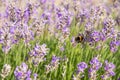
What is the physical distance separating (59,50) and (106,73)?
1.21 m

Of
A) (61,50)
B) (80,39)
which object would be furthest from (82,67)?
(80,39)

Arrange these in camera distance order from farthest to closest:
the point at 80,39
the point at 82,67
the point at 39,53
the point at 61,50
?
the point at 80,39, the point at 61,50, the point at 82,67, the point at 39,53

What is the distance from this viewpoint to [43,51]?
3082 mm

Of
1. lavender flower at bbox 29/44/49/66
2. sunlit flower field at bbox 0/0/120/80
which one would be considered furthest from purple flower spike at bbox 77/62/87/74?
lavender flower at bbox 29/44/49/66

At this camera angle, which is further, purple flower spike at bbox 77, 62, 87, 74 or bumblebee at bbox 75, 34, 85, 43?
bumblebee at bbox 75, 34, 85, 43

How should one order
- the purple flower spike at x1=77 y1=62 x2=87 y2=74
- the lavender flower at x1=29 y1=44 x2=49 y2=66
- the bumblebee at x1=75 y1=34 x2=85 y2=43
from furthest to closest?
the bumblebee at x1=75 y1=34 x2=85 y2=43 → the purple flower spike at x1=77 y1=62 x2=87 y2=74 → the lavender flower at x1=29 y1=44 x2=49 y2=66

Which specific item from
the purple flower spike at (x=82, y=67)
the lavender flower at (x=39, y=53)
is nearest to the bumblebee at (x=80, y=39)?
the purple flower spike at (x=82, y=67)

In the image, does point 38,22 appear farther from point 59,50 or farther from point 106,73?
point 106,73

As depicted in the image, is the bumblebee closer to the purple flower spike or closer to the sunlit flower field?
the sunlit flower field

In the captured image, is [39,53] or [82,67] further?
[82,67]

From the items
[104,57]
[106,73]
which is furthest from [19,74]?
[104,57]

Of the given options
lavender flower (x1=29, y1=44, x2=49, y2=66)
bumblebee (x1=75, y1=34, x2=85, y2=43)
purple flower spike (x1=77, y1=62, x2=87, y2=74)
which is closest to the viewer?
lavender flower (x1=29, y1=44, x2=49, y2=66)

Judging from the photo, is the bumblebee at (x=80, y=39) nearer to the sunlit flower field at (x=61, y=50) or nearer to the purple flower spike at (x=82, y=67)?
the sunlit flower field at (x=61, y=50)

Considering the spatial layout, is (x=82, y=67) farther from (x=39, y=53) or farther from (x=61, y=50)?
(x=61, y=50)
